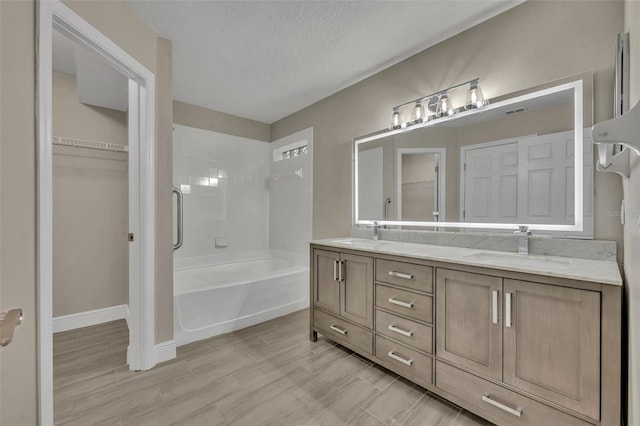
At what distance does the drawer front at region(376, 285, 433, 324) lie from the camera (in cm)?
165

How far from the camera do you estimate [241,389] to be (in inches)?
69.6

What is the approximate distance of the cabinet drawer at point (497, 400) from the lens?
1207mm

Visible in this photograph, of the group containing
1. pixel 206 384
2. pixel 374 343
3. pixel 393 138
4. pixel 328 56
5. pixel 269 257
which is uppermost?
pixel 328 56

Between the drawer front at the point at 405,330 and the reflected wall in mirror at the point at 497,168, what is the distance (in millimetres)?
855

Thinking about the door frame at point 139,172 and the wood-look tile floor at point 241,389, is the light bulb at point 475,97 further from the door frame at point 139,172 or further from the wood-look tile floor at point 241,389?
the door frame at point 139,172

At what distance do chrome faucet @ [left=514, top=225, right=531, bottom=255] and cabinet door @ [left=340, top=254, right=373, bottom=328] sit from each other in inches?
37.2

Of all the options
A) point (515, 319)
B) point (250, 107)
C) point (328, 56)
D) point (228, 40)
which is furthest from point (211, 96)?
point (515, 319)

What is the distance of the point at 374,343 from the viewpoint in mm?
1952

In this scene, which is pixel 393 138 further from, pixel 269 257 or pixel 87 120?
pixel 87 120

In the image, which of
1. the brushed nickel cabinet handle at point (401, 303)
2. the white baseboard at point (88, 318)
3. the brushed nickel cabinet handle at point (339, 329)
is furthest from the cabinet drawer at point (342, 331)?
the white baseboard at point (88, 318)

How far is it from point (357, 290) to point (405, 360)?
55 centimetres

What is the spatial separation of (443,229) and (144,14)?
2.72 meters

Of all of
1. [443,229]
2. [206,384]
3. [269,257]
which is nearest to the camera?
[206,384]

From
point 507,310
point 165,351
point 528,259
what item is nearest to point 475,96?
point 528,259
